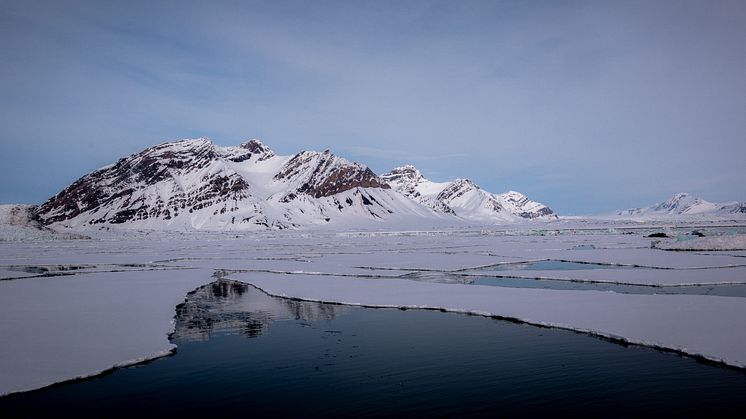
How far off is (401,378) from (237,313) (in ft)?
29.6

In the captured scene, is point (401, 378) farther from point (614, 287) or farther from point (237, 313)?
point (614, 287)

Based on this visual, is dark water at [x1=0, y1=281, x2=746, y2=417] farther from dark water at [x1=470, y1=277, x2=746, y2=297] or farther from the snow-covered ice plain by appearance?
dark water at [x1=470, y1=277, x2=746, y2=297]

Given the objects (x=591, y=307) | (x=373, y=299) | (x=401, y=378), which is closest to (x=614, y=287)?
(x=591, y=307)

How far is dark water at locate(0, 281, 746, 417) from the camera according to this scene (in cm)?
859

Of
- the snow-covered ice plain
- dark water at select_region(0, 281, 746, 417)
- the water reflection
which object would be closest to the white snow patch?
the snow-covered ice plain

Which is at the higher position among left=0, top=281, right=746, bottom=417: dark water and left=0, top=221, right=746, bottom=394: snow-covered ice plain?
left=0, top=221, right=746, bottom=394: snow-covered ice plain

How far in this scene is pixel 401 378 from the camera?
10.1 meters

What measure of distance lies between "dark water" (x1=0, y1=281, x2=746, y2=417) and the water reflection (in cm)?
22

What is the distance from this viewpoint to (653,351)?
1155cm

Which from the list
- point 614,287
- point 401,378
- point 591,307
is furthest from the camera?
point 614,287

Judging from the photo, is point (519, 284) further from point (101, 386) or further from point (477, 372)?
point (101, 386)

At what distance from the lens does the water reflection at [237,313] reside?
14711 millimetres

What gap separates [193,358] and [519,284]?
16.1m

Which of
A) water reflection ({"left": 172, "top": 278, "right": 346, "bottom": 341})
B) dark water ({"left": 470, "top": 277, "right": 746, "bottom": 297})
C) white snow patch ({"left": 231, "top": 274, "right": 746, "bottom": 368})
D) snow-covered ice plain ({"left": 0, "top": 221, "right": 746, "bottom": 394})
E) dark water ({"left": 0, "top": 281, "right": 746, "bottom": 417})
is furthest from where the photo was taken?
dark water ({"left": 470, "top": 277, "right": 746, "bottom": 297})
